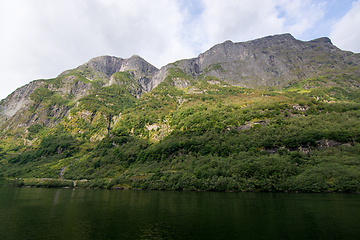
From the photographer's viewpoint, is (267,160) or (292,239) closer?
(292,239)

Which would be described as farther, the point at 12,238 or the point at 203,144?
the point at 203,144

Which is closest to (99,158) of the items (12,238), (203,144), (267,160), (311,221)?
(203,144)

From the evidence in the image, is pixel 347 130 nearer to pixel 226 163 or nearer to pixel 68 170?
pixel 226 163

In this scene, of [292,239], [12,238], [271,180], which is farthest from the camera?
[271,180]

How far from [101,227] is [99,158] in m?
144

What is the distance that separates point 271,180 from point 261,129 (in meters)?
47.2

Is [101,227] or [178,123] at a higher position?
[178,123]

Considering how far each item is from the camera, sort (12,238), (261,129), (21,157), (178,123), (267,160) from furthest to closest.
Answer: (21,157) < (178,123) < (261,129) < (267,160) < (12,238)

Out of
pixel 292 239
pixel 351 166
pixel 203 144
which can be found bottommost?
pixel 292 239

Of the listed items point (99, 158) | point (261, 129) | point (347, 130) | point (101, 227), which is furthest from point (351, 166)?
point (99, 158)

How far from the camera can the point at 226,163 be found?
10350 centimetres

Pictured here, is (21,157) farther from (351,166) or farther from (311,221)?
(351,166)

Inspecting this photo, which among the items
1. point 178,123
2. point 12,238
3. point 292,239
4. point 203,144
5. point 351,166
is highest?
point 178,123

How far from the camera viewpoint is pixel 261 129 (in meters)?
126
